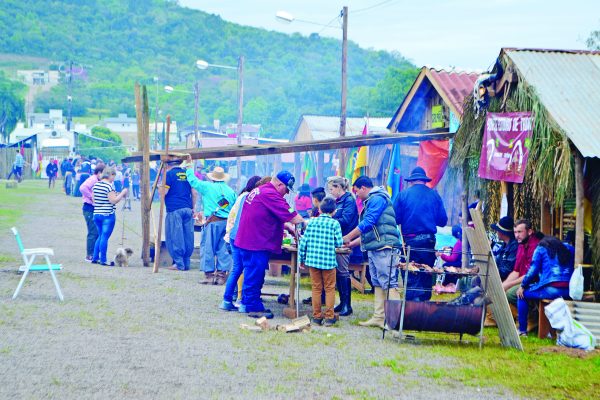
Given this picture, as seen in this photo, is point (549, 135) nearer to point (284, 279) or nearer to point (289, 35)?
point (284, 279)

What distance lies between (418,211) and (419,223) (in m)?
0.16

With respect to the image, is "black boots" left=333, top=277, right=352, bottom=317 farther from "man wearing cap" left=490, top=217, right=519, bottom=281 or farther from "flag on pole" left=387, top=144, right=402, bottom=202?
"flag on pole" left=387, top=144, right=402, bottom=202

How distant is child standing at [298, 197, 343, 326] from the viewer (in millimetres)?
10992

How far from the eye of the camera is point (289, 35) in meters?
121

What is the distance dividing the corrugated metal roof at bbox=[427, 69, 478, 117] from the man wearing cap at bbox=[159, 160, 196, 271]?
19.2 ft

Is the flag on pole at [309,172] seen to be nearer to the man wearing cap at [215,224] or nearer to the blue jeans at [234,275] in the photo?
the man wearing cap at [215,224]

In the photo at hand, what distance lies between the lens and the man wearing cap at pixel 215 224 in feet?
47.2

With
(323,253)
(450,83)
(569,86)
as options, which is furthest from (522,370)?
(450,83)

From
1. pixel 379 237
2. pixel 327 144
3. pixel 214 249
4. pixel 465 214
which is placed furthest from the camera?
pixel 327 144

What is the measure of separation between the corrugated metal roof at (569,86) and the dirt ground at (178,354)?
325 cm

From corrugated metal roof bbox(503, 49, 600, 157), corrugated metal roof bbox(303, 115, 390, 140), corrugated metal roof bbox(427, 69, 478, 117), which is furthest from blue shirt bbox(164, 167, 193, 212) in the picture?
corrugated metal roof bbox(303, 115, 390, 140)

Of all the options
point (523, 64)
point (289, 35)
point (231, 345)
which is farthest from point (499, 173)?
point (289, 35)

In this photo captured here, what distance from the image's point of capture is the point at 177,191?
16.1 m

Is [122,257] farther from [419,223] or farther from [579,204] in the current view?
[579,204]
